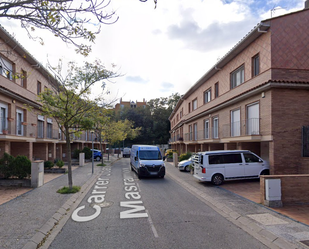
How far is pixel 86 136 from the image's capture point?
3672cm

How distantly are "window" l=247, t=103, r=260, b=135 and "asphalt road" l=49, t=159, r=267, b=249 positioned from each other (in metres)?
6.52

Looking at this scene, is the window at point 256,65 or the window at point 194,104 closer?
the window at point 256,65

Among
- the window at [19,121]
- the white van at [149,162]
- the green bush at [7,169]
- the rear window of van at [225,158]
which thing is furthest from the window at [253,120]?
the window at [19,121]

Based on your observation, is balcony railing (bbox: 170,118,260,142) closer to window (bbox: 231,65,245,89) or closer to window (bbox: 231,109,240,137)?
window (bbox: 231,109,240,137)

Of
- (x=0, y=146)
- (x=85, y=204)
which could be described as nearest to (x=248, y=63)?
(x=85, y=204)

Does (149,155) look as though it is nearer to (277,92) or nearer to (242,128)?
(242,128)

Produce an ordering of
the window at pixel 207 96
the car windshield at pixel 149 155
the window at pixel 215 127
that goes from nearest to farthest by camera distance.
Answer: the car windshield at pixel 149 155 → the window at pixel 215 127 → the window at pixel 207 96

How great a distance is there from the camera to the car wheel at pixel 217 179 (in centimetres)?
1274

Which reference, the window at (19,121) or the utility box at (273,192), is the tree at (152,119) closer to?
the window at (19,121)

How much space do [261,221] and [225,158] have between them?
6.20 m

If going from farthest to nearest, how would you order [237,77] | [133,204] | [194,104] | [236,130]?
[194,104], [237,77], [236,130], [133,204]

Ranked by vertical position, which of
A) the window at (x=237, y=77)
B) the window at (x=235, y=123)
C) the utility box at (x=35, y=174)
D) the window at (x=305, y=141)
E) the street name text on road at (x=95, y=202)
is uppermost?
the window at (x=237, y=77)

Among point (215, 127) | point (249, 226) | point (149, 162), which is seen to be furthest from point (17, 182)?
point (215, 127)

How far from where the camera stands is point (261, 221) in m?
6.77
